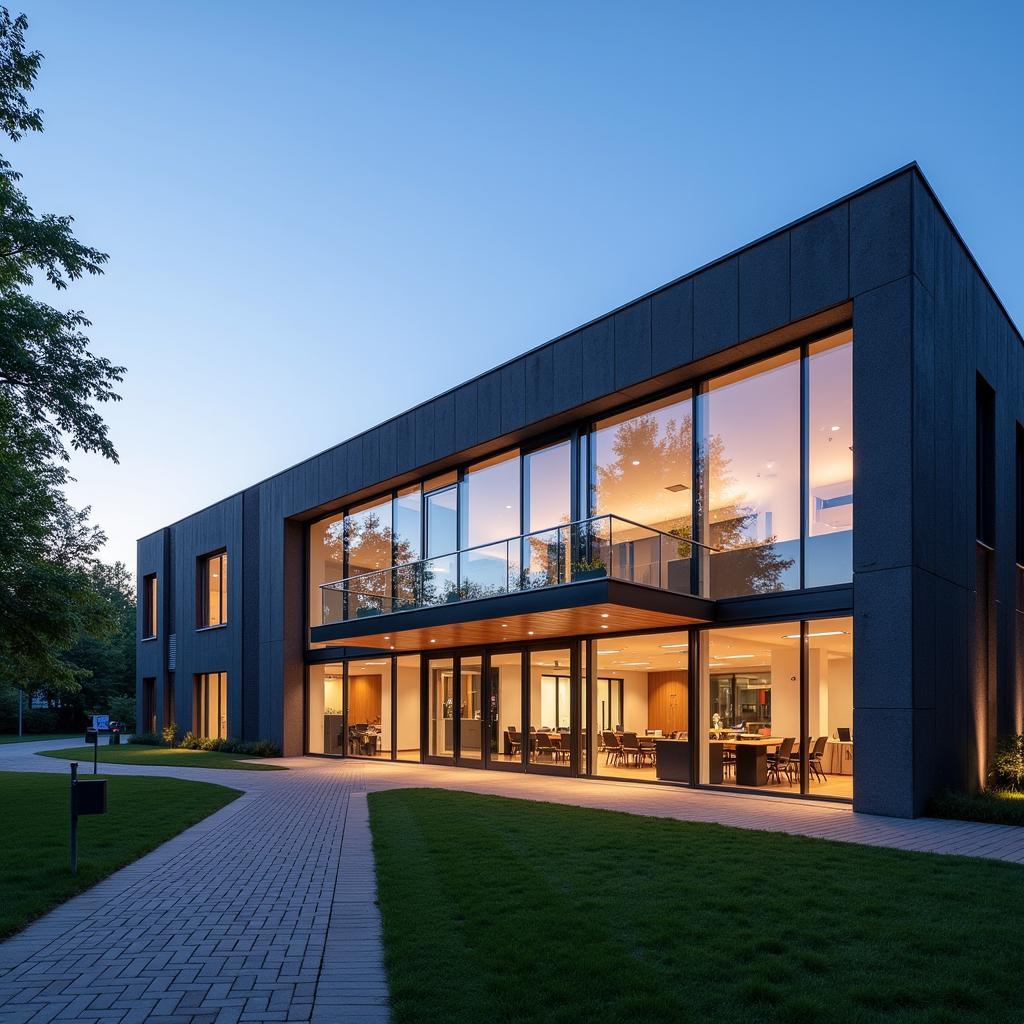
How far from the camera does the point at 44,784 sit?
16531mm

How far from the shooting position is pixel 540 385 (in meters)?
17.7

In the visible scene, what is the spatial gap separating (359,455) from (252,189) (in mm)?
14817

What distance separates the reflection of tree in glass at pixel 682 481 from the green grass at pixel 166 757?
10564mm

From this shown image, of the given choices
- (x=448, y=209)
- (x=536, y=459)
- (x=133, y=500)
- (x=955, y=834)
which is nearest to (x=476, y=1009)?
(x=955, y=834)

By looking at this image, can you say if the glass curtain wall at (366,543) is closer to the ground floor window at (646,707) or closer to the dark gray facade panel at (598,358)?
the ground floor window at (646,707)

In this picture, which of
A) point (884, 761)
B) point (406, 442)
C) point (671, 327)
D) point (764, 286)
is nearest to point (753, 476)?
point (671, 327)

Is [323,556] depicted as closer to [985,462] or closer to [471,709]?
[471,709]

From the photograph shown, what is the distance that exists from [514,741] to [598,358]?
815 cm

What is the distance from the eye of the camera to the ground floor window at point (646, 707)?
1397 cm

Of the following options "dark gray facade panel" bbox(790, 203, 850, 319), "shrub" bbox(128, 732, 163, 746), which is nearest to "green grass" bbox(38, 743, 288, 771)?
"shrub" bbox(128, 732, 163, 746)

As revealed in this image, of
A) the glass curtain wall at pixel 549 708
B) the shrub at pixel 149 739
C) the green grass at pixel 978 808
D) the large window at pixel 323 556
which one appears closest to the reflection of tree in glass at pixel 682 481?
the glass curtain wall at pixel 549 708

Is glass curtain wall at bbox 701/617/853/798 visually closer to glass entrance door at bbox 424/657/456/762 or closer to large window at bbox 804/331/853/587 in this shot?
large window at bbox 804/331/853/587

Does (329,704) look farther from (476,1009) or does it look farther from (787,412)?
(476,1009)

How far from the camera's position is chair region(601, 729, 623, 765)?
1709 centimetres
